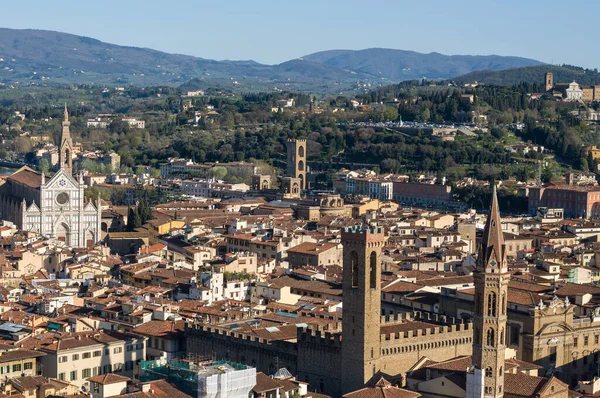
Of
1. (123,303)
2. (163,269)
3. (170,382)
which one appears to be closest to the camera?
(170,382)

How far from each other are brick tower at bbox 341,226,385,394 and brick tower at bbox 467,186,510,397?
2.56m

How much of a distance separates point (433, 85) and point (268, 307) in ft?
506

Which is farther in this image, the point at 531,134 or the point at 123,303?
the point at 531,134

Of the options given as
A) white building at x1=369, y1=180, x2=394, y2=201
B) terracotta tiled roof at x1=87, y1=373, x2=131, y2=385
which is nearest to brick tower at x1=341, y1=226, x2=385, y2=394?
terracotta tiled roof at x1=87, y1=373, x2=131, y2=385

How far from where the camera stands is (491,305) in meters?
24.5

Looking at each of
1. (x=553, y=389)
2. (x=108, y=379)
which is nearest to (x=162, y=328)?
(x=108, y=379)

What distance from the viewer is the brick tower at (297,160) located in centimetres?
8912

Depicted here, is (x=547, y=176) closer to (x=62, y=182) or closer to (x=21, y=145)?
(x=62, y=182)

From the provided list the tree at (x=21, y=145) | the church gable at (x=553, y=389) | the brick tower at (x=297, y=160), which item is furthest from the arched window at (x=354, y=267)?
the tree at (x=21, y=145)

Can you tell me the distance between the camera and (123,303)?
33.4 meters

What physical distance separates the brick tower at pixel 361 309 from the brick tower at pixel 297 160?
2439 inches

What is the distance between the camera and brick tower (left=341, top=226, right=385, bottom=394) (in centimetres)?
2631

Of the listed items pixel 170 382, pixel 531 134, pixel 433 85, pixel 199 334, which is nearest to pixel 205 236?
pixel 199 334

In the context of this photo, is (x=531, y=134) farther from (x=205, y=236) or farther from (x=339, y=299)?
(x=339, y=299)
